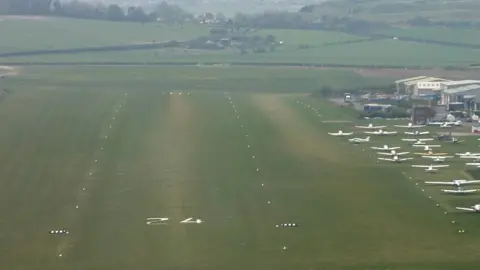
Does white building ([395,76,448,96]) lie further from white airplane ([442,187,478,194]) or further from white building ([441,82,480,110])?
white airplane ([442,187,478,194])

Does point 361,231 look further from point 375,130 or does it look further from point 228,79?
point 228,79

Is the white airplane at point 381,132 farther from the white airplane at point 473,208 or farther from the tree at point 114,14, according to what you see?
the tree at point 114,14

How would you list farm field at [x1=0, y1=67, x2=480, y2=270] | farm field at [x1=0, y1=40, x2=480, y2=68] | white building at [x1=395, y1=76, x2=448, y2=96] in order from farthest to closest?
farm field at [x1=0, y1=40, x2=480, y2=68] < white building at [x1=395, y1=76, x2=448, y2=96] < farm field at [x1=0, y1=67, x2=480, y2=270]

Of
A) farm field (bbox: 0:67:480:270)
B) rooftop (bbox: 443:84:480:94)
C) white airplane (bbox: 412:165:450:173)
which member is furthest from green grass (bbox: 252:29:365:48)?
white airplane (bbox: 412:165:450:173)

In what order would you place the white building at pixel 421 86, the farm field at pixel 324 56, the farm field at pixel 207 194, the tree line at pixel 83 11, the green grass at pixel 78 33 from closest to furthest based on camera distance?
the farm field at pixel 207 194, the white building at pixel 421 86, the farm field at pixel 324 56, the green grass at pixel 78 33, the tree line at pixel 83 11

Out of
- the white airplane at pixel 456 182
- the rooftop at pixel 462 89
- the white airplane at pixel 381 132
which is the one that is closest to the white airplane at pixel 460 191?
the white airplane at pixel 456 182
